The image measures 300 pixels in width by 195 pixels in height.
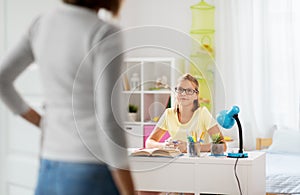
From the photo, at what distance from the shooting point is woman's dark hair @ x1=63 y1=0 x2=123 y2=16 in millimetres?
1328

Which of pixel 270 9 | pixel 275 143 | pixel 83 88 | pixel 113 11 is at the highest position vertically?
pixel 270 9

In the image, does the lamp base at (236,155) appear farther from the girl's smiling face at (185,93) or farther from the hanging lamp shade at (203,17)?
the hanging lamp shade at (203,17)

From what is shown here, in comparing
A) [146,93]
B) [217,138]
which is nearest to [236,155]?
[217,138]

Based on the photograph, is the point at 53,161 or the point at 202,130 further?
the point at 202,130

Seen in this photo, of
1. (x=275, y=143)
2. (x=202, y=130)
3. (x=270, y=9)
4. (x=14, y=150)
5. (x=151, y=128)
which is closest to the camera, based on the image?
(x=151, y=128)

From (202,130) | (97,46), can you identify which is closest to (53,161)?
(97,46)

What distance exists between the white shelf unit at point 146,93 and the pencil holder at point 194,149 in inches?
23.1

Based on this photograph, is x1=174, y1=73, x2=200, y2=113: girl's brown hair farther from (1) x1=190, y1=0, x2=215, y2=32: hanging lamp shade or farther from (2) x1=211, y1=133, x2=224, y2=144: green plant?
(1) x1=190, y1=0, x2=215, y2=32: hanging lamp shade

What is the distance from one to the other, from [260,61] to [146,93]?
316 centimetres

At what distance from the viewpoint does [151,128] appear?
2.01 m

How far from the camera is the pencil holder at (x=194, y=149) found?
8.61ft

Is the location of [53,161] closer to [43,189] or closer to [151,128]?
[43,189]

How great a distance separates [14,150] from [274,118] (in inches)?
105

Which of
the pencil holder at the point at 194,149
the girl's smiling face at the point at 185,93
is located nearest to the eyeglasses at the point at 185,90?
the girl's smiling face at the point at 185,93
